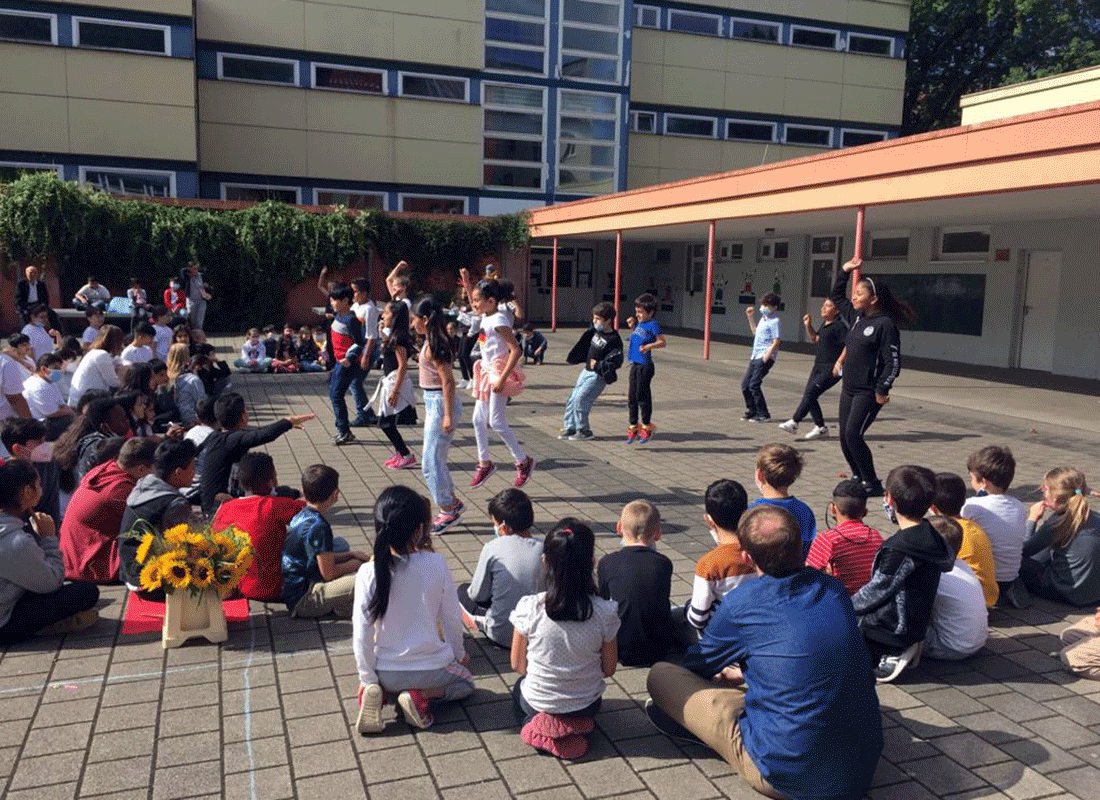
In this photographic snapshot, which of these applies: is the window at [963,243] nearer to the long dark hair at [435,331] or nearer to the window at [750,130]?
the long dark hair at [435,331]

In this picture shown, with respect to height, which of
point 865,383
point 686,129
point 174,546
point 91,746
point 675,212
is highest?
point 686,129

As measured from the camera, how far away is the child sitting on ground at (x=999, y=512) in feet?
17.0

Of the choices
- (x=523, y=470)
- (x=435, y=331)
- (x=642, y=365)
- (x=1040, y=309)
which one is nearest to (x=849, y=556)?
(x=435, y=331)

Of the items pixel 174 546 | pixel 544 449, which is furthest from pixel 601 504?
pixel 174 546

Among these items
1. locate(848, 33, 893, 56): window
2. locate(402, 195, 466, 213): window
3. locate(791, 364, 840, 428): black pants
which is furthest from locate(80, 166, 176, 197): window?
locate(848, 33, 893, 56): window

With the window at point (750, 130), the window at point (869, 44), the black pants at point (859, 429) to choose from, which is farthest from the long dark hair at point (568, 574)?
the window at point (869, 44)

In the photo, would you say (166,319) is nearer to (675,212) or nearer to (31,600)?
(31,600)

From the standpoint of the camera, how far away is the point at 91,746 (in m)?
3.67

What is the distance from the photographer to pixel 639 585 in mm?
4230

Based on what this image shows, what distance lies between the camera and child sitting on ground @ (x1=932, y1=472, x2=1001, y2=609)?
4.94 m

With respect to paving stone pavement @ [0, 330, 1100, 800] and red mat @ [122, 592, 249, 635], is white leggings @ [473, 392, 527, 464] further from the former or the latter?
red mat @ [122, 592, 249, 635]

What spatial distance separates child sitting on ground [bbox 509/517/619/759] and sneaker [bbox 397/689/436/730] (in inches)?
17.5

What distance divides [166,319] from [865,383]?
404 inches

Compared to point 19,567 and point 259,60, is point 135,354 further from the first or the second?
point 259,60
